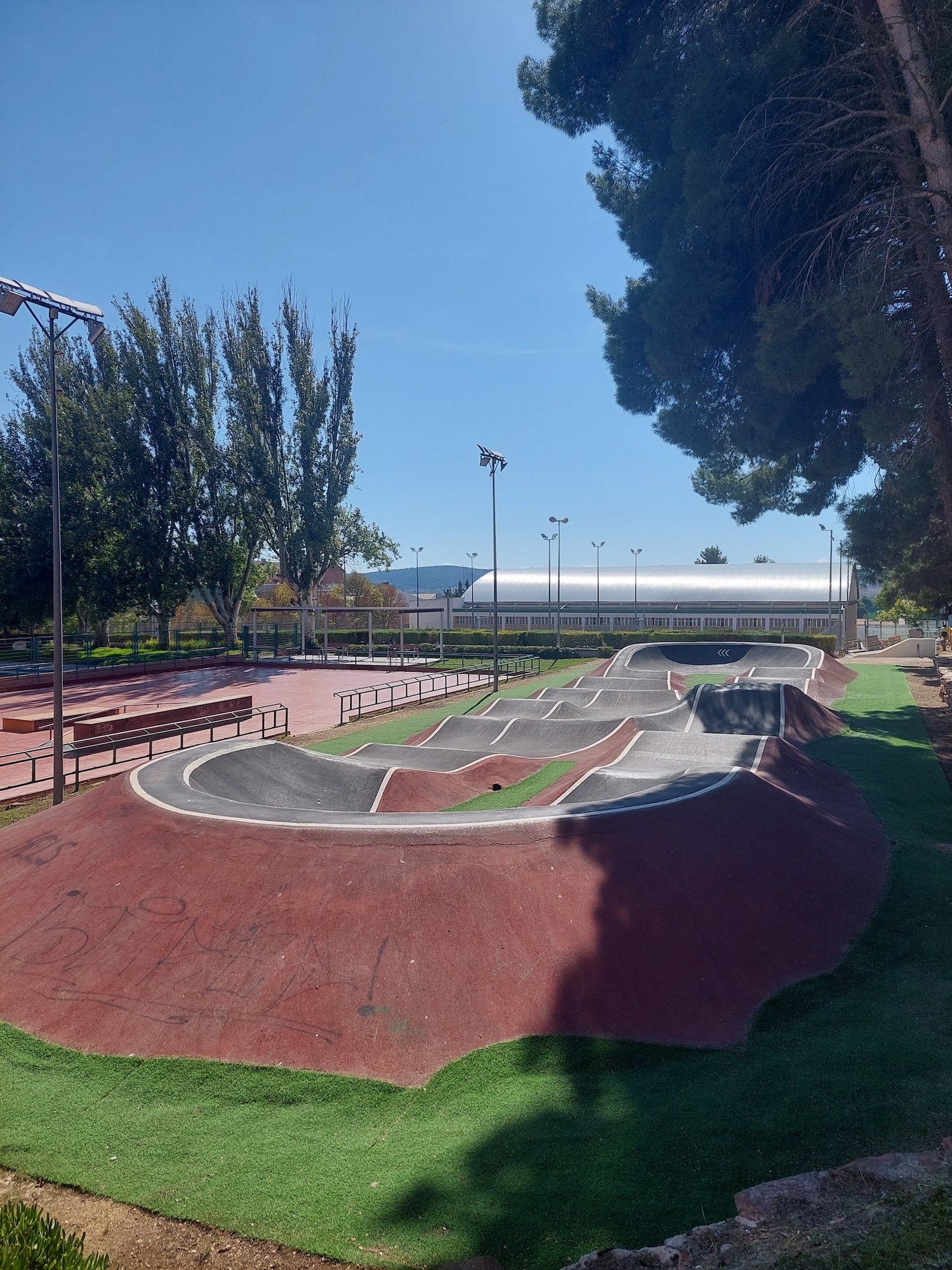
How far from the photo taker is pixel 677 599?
236 ft

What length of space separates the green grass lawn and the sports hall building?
55.3 metres

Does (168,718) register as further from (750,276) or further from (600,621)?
(600,621)

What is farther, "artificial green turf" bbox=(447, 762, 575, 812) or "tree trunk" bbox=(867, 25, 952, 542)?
"tree trunk" bbox=(867, 25, 952, 542)

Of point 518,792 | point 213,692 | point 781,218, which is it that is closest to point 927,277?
point 781,218

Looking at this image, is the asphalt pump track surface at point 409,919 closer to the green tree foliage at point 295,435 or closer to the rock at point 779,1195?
the rock at point 779,1195

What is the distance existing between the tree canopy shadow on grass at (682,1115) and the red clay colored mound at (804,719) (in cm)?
1256

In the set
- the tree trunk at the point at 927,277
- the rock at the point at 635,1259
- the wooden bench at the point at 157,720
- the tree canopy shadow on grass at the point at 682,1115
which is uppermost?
the tree trunk at the point at 927,277

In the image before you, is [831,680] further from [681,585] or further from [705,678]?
[681,585]

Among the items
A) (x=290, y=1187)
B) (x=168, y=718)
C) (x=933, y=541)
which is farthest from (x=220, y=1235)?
(x=933, y=541)

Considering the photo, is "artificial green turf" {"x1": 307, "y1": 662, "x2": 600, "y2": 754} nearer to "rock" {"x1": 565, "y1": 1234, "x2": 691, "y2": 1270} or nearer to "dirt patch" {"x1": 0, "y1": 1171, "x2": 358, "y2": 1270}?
"dirt patch" {"x1": 0, "y1": 1171, "x2": 358, "y2": 1270}

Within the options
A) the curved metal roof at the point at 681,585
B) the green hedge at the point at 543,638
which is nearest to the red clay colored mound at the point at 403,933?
the green hedge at the point at 543,638

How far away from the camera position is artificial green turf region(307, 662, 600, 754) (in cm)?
2058

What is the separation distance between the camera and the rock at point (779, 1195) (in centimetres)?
448

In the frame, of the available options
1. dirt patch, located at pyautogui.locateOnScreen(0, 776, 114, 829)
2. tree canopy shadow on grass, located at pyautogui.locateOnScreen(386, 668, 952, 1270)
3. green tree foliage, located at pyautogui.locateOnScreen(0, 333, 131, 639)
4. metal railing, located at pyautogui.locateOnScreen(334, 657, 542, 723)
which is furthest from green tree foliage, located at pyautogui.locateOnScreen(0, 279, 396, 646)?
tree canopy shadow on grass, located at pyautogui.locateOnScreen(386, 668, 952, 1270)
